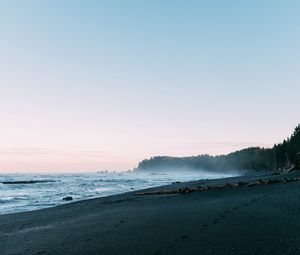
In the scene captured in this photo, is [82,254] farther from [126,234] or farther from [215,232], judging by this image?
[215,232]

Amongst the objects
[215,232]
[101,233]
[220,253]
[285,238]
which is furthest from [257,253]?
[101,233]

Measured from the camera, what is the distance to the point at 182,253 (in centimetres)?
773

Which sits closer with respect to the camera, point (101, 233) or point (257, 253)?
point (257, 253)

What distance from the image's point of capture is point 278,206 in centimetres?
1373

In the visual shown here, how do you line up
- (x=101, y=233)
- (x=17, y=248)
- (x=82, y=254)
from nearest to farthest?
(x=82, y=254), (x=17, y=248), (x=101, y=233)

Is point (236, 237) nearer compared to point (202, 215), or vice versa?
point (236, 237)

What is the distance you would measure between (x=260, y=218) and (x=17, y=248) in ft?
22.9

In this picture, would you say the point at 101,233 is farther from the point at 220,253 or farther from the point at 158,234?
the point at 220,253

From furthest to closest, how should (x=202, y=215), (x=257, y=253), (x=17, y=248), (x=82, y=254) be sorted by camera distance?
(x=202, y=215)
(x=17, y=248)
(x=82, y=254)
(x=257, y=253)

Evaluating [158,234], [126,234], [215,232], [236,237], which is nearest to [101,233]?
[126,234]

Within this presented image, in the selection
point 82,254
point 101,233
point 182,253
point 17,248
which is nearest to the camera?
point 182,253

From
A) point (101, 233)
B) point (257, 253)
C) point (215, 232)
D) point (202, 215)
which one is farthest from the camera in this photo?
point (202, 215)

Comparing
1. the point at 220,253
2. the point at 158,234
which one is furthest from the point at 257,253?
the point at 158,234

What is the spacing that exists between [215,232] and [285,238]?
1.95 metres
